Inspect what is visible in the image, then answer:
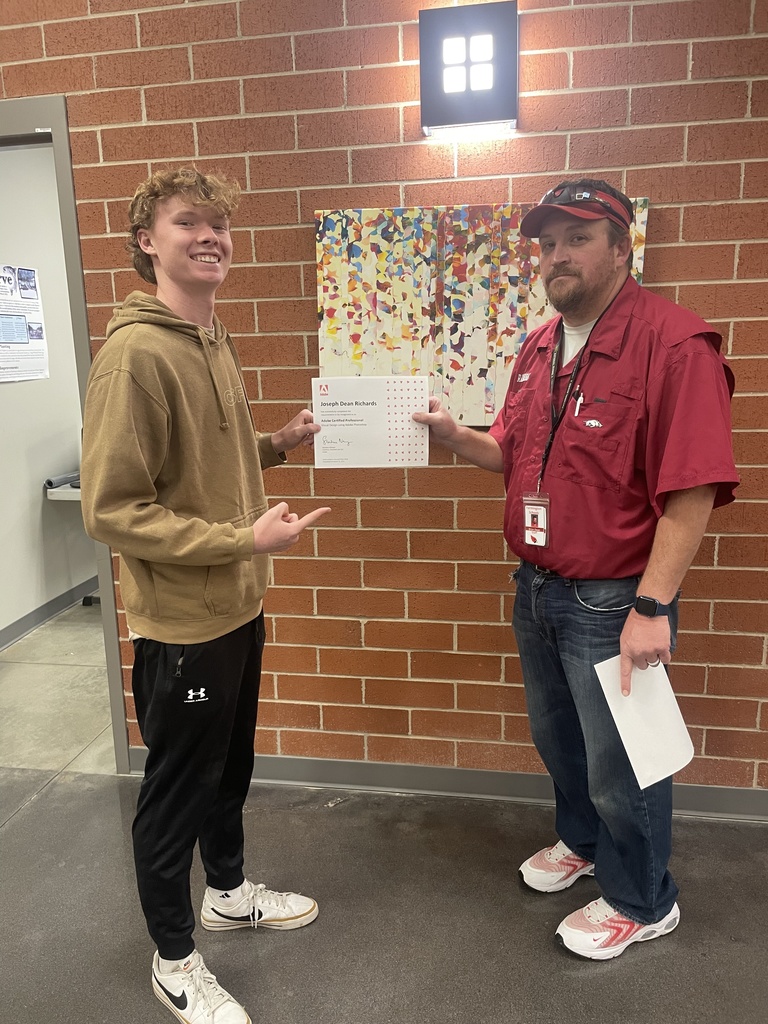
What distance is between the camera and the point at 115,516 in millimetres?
1417

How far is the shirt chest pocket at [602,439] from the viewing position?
1.64 metres

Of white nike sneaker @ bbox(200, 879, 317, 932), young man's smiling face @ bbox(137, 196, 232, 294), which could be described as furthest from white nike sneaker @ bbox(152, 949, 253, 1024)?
young man's smiling face @ bbox(137, 196, 232, 294)

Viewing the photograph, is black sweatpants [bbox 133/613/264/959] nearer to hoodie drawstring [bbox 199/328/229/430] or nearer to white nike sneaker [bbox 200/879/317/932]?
white nike sneaker [bbox 200/879/317/932]

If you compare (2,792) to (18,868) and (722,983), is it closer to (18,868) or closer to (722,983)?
(18,868)

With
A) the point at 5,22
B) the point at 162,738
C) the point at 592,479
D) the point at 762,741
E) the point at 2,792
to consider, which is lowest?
the point at 2,792

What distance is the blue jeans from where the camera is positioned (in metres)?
1.76

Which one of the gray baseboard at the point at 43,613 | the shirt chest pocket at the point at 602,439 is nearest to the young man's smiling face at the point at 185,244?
the shirt chest pocket at the point at 602,439

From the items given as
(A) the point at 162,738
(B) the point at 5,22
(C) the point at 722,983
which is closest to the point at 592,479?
(A) the point at 162,738

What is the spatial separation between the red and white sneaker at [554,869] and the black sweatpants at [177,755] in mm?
984

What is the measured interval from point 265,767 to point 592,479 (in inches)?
66.5

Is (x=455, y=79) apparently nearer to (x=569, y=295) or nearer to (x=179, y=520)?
(x=569, y=295)

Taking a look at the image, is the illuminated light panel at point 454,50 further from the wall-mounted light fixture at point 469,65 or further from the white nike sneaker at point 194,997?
the white nike sneaker at point 194,997

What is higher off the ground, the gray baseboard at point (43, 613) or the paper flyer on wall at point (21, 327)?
the paper flyer on wall at point (21, 327)
